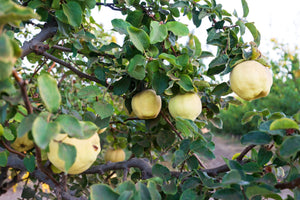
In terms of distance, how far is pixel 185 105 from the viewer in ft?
2.61

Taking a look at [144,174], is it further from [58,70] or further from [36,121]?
[58,70]

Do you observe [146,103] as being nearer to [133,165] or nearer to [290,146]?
[133,165]

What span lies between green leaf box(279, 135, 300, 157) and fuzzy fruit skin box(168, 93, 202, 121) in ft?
1.04

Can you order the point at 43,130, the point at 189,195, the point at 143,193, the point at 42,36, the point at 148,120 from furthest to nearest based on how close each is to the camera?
the point at 148,120
the point at 42,36
the point at 189,195
the point at 143,193
the point at 43,130

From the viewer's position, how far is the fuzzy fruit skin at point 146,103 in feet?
2.76

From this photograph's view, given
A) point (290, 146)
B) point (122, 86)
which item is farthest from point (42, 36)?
point (290, 146)

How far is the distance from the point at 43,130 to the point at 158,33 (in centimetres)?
39

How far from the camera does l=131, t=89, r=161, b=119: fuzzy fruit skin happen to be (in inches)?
33.1

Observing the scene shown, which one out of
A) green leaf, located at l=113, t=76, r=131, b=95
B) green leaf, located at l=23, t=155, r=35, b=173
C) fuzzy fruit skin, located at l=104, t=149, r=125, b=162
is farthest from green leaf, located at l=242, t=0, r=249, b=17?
fuzzy fruit skin, located at l=104, t=149, r=125, b=162

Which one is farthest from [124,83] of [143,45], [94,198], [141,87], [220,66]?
[94,198]

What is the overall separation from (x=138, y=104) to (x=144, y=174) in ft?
0.83

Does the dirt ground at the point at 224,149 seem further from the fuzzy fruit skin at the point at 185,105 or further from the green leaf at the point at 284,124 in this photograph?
the green leaf at the point at 284,124

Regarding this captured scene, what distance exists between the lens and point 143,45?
2.32 ft

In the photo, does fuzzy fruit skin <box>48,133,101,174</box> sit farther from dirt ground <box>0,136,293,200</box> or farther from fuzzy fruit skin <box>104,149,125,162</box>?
dirt ground <box>0,136,293,200</box>
